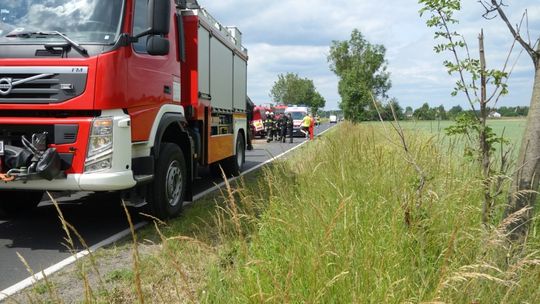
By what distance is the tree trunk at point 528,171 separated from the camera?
305cm

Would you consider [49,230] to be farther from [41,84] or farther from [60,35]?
[60,35]

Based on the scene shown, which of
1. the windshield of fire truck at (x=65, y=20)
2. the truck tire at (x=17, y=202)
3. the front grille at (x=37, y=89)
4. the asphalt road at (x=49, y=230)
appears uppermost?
the windshield of fire truck at (x=65, y=20)

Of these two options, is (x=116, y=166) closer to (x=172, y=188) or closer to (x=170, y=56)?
(x=172, y=188)

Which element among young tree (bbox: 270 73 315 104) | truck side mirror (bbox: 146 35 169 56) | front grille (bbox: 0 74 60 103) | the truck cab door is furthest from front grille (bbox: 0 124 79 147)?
young tree (bbox: 270 73 315 104)

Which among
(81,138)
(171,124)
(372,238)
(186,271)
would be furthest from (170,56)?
(372,238)

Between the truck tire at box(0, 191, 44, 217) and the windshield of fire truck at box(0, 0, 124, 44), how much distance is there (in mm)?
2122

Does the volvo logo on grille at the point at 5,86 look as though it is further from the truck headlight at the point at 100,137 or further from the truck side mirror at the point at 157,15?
A: the truck side mirror at the point at 157,15

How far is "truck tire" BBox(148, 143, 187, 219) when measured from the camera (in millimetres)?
5871

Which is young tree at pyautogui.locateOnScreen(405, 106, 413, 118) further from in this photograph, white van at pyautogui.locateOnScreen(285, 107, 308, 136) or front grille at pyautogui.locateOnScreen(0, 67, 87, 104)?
white van at pyautogui.locateOnScreen(285, 107, 308, 136)

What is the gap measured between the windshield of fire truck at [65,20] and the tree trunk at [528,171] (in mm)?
3907

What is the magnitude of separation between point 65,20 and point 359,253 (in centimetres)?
404

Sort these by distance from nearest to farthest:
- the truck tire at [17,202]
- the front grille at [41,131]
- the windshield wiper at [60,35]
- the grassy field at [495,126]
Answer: the grassy field at [495,126] → the front grille at [41,131] → the windshield wiper at [60,35] → the truck tire at [17,202]

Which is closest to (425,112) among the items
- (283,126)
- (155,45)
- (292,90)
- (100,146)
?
(155,45)

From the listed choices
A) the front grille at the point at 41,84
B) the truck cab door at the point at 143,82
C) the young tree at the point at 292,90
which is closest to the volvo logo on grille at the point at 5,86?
the front grille at the point at 41,84
